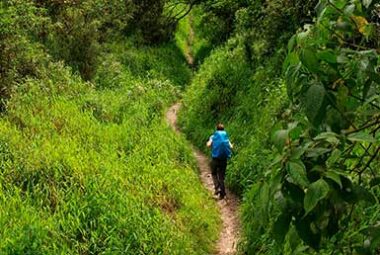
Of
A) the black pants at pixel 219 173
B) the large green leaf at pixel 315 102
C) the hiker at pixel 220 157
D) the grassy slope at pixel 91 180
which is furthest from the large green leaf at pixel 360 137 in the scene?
→ the black pants at pixel 219 173

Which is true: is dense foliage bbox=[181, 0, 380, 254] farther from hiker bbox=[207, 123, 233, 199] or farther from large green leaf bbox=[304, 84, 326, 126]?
hiker bbox=[207, 123, 233, 199]

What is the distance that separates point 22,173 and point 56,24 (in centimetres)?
824

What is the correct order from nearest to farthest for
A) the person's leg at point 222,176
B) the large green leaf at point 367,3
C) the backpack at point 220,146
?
1. the large green leaf at point 367,3
2. the backpack at point 220,146
3. the person's leg at point 222,176

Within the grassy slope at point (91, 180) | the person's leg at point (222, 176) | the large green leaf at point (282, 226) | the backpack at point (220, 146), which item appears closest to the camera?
the large green leaf at point (282, 226)

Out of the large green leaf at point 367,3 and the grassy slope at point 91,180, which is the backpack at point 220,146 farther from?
the large green leaf at point 367,3

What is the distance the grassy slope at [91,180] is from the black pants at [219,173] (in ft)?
0.97

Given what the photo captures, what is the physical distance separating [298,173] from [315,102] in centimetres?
21

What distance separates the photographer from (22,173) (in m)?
7.77

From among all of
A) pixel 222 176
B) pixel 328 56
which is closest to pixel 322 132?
pixel 328 56

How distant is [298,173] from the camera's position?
1623 mm

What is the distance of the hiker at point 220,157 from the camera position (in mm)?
10242

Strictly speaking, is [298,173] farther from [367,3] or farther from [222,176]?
[222,176]

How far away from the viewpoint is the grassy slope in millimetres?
6754

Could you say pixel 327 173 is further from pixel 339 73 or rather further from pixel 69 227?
pixel 69 227
